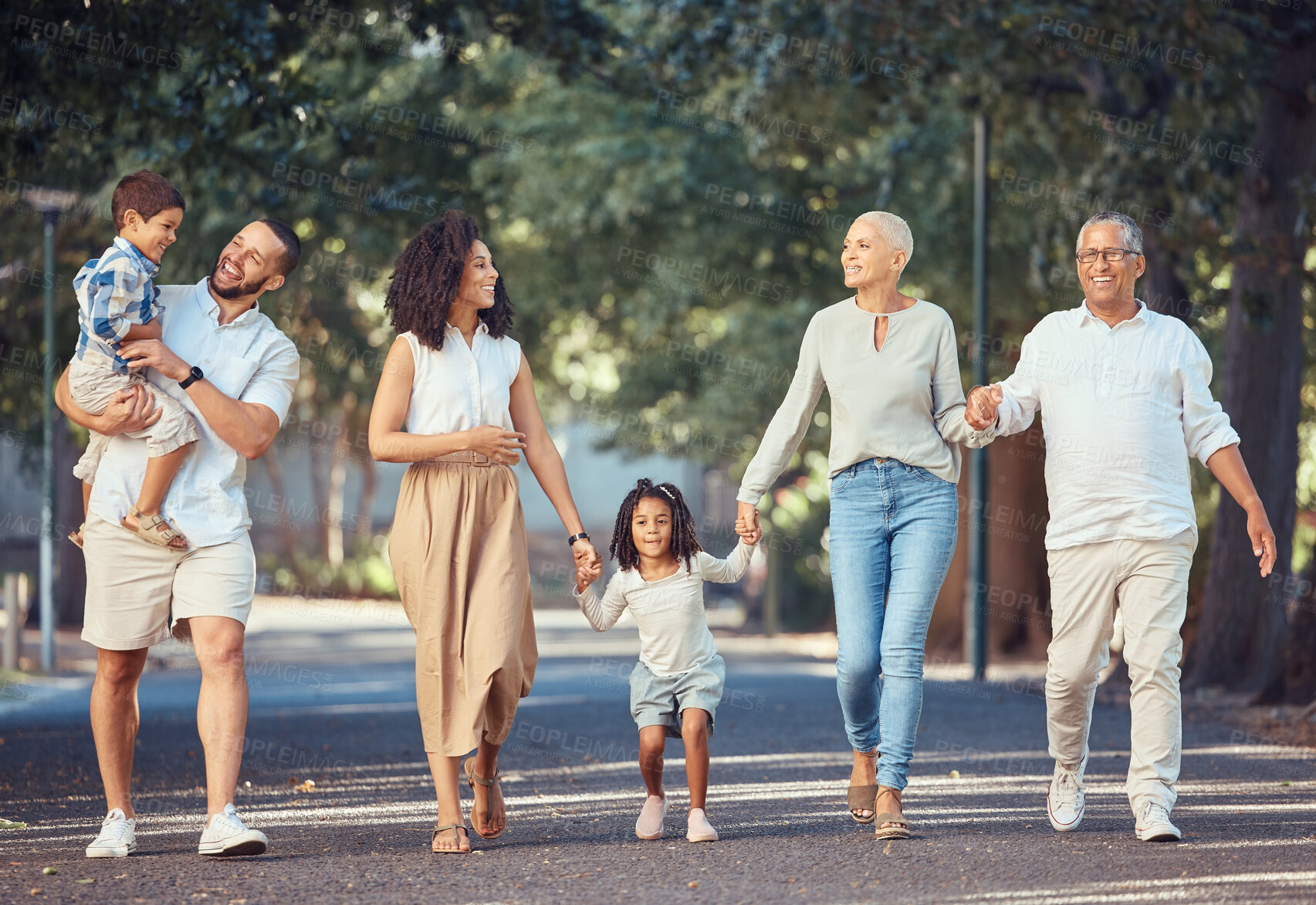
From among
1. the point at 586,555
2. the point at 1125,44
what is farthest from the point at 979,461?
the point at 586,555

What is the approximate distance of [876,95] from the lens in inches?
508

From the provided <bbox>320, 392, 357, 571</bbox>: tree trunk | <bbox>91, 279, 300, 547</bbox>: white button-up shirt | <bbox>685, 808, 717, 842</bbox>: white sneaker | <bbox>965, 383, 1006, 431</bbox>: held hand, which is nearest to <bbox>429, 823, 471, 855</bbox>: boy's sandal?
<bbox>685, 808, 717, 842</bbox>: white sneaker

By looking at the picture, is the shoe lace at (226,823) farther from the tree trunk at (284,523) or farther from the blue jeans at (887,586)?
the tree trunk at (284,523)

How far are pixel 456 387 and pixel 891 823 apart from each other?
6.79 ft

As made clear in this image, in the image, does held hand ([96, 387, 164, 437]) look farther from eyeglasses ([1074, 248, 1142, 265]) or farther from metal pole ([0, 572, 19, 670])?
metal pole ([0, 572, 19, 670])

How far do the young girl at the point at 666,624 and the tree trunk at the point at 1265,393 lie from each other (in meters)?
7.50

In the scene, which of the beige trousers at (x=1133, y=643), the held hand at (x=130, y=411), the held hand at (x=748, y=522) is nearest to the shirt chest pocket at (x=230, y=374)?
the held hand at (x=130, y=411)

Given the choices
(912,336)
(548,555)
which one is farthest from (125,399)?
(548,555)

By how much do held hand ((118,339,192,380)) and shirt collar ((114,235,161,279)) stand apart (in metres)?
0.23

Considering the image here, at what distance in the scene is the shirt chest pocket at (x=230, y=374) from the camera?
5.50 m

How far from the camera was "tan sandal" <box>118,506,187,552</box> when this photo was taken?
5.32 meters

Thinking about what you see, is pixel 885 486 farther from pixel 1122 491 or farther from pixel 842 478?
pixel 1122 491

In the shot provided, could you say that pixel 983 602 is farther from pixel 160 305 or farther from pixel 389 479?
pixel 389 479

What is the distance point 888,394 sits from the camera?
5.79 meters
